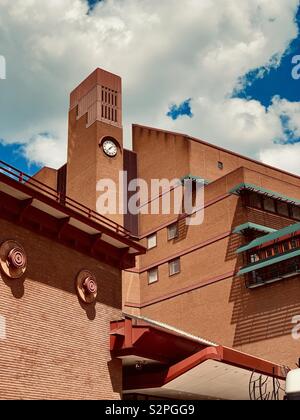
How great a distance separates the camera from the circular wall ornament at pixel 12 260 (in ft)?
67.7

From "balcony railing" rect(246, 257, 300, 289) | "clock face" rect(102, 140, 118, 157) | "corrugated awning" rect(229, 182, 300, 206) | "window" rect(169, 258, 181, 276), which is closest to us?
"balcony railing" rect(246, 257, 300, 289)

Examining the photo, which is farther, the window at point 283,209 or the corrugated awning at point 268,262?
the window at point 283,209

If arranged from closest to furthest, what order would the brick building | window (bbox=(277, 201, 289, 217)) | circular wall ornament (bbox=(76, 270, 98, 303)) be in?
the brick building < circular wall ornament (bbox=(76, 270, 98, 303)) < window (bbox=(277, 201, 289, 217))

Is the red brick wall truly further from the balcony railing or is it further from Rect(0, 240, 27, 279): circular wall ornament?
the balcony railing

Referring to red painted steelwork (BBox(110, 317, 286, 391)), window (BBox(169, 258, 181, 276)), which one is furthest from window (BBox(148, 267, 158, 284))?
red painted steelwork (BBox(110, 317, 286, 391))

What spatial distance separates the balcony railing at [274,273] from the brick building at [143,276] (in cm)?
10

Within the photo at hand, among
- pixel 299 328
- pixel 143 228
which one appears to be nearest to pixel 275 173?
pixel 143 228

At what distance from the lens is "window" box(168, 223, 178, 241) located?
49.3 m

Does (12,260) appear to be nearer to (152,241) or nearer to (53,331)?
(53,331)

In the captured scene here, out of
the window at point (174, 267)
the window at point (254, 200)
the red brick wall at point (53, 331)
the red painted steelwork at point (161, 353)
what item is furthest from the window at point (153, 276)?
the red brick wall at point (53, 331)

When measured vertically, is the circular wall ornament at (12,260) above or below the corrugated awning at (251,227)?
below

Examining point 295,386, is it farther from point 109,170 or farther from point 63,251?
point 109,170

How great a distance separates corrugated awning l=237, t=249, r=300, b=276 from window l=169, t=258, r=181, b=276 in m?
8.60

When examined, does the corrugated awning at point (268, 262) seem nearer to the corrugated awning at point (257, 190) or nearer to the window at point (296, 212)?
the corrugated awning at point (257, 190)
